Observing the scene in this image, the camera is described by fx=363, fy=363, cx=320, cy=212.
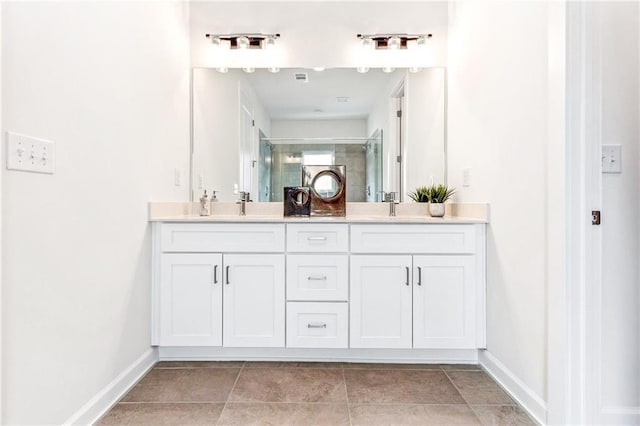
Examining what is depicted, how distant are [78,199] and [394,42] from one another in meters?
2.18

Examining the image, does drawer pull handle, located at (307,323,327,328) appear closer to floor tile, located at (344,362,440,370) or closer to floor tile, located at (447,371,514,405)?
floor tile, located at (344,362,440,370)

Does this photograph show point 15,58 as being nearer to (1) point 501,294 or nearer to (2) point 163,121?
(2) point 163,121

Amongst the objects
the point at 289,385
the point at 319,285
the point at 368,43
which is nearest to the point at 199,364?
the point at 289,385

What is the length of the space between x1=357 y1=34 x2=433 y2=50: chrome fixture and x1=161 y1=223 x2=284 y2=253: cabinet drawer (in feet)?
4.92

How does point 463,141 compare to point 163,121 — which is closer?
point 163,121

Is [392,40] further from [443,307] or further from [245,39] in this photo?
[443,307]

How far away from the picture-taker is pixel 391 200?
8.41 feet

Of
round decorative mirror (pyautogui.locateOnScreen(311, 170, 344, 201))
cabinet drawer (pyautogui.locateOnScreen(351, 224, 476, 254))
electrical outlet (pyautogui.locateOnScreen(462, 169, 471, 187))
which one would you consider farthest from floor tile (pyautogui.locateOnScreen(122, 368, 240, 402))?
electrical outlet (pyautogui.locateOnScreen(462, 169, 471, 187))

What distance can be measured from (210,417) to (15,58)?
4.96ft

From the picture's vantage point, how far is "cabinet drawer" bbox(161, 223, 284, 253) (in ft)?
6.83

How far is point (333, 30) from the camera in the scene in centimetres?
260

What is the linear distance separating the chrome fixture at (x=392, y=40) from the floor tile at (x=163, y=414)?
2426 mm

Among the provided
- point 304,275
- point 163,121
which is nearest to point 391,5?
point 163,121

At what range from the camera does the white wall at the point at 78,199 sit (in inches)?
45.2
